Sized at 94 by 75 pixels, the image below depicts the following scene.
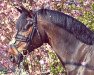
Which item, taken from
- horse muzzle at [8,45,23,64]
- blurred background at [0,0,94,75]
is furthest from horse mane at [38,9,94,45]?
blurred background at [0,0,94,75]

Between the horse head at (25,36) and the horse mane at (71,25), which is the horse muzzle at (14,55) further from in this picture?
the horse mane at (71,25)

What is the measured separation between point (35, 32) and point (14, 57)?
48 centimetres

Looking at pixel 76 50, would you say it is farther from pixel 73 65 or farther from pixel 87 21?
pixel 87 21

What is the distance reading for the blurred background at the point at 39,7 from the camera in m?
7.57

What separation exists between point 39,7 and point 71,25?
2636 millimetres

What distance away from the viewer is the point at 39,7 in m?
7.49

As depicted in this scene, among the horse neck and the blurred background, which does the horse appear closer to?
the horse neck

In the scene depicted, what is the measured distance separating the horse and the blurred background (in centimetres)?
241

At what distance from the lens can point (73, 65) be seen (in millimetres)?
4902

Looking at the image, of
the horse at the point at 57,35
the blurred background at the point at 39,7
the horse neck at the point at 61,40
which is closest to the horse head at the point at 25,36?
the horse at the point at 57,35

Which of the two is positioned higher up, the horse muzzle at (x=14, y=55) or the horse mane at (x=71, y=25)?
the horse mane at (x=71, y=25)

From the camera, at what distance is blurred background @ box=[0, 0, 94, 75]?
7.57 m

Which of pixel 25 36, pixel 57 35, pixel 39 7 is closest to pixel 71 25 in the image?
pixel 57 35

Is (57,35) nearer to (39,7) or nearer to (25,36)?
(25,36)
